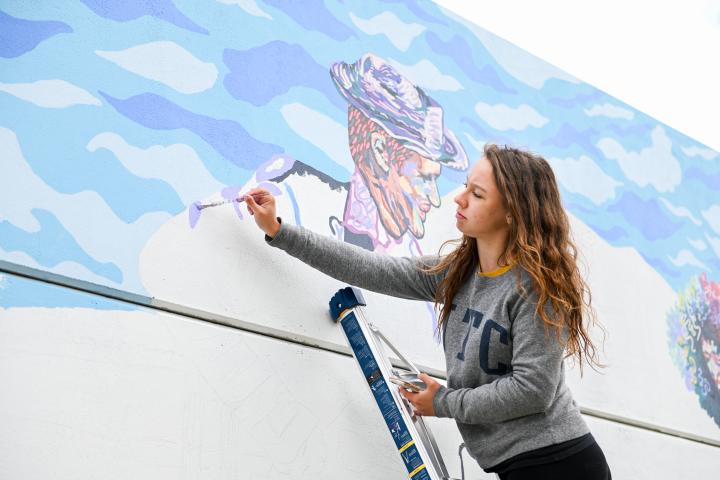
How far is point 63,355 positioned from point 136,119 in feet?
1.59

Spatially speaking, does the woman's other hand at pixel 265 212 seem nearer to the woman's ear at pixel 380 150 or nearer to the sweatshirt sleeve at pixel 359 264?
the sweatshirt sleeve at pixel 359 264

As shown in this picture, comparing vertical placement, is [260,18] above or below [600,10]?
below

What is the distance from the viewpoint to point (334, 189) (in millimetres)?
1756

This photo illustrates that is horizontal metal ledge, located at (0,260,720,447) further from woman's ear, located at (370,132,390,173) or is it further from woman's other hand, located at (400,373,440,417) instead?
woman's ear, located at (370,132,390,173)

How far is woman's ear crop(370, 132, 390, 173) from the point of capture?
1874 millimetres

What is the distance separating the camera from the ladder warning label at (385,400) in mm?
1397

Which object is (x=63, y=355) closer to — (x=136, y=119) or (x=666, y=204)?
(x=136, y=119)

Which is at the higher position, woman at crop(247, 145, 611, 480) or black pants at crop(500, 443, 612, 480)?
woman at crop(247, 145, 611, 480)

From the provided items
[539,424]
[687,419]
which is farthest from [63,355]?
[687,419]

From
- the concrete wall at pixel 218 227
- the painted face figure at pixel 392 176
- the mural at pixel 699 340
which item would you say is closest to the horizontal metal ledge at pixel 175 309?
the concrete wall at pixel 218 227

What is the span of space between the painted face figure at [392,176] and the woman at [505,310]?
32 cm

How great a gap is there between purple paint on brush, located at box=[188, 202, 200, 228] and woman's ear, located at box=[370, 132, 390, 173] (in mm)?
530

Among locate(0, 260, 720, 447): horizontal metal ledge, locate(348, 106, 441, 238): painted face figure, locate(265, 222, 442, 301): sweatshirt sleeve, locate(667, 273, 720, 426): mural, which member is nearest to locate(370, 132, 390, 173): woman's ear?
locate(348, 106, 441, 238): painted face figure

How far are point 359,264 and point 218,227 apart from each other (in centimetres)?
29
